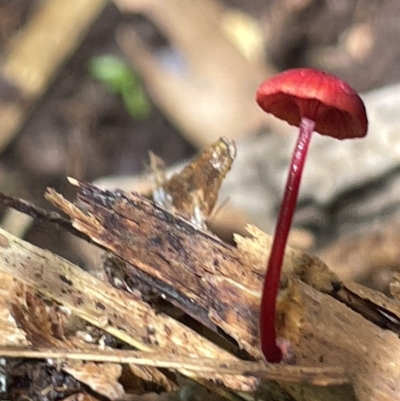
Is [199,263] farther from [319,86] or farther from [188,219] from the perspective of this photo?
[319,86]

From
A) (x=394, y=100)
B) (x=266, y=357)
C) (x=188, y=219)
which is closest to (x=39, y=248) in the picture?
(x=188, y=219)

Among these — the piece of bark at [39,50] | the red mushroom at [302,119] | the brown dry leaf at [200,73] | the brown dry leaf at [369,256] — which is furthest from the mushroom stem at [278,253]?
the piece of bark at [39,50]

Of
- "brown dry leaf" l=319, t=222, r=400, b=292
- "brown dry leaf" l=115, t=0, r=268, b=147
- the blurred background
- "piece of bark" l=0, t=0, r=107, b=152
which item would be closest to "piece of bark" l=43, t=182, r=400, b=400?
"brown dry leaf" l=319, t=222, r=400, b=292

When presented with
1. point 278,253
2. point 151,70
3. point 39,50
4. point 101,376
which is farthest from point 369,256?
point 39,50

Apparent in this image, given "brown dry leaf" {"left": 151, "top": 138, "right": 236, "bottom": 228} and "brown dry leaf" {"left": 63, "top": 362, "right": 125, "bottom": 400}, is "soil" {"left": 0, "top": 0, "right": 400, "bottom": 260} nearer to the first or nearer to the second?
"brown dry leaf" {"left": 151, "top": 138, "right": 236, "bottom": 228}

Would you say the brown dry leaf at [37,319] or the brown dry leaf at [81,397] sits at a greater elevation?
the brown dry leaf at [37,319]

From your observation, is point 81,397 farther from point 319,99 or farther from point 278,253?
point 319,99

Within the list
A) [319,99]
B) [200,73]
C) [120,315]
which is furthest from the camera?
[200,73]

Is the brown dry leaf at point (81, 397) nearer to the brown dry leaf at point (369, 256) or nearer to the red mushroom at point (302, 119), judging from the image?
the red mushroom at point (302, 119)
